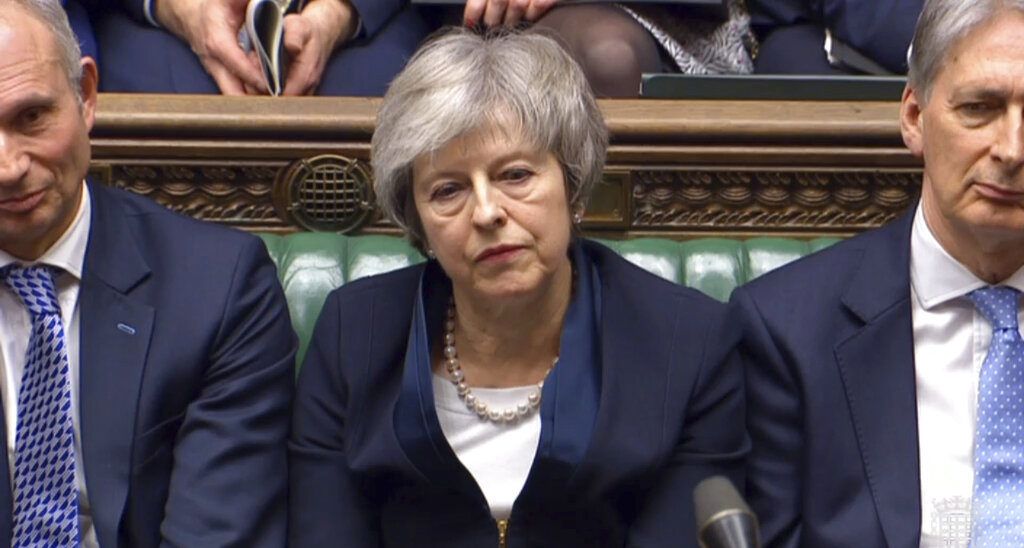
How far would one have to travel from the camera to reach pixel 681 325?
1.86 metres

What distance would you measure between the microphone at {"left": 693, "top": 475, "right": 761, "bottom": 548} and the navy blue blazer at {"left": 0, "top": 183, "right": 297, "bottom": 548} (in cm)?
71

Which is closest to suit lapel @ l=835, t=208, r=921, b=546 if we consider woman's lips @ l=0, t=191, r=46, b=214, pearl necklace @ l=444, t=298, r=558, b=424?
pearl necklace @ l=444, t=298, r=558, b=424

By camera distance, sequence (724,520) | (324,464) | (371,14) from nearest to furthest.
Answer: (724,520)
(324,464)
(371,14)

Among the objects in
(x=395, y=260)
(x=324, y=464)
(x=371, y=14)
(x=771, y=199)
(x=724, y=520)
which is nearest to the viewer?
(x=724, y=520)

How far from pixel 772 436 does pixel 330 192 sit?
739mm

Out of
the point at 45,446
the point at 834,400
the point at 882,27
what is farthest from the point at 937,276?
the point at 45,446

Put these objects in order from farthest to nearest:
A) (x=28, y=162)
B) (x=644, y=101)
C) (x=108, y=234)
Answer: (x=644, y=101)
(x=108, y=234)
(x=28, y=162)

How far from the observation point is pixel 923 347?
72.1 inches

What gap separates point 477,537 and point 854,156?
0.82 meters

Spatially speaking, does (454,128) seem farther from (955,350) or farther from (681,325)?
(955,350)

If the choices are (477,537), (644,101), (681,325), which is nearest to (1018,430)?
(681,325)

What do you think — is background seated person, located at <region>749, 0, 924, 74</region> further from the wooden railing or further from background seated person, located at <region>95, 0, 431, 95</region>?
background seated person, located at <region>95, 0, 431, 95</region>

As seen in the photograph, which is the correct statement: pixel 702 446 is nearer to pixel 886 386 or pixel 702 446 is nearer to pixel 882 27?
pixel 886 386

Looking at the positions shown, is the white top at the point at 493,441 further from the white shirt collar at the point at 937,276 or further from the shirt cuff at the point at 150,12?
the shirt cuff at the point at 150,12
